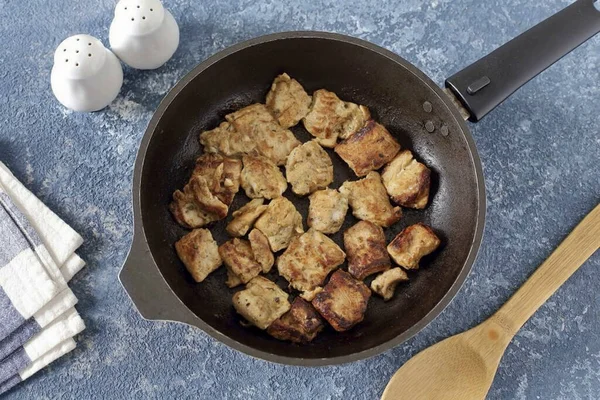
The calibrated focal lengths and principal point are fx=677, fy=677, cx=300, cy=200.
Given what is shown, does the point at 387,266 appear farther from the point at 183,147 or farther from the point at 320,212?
the point at 183,147

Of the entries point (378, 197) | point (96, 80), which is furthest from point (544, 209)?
point (96, 80)

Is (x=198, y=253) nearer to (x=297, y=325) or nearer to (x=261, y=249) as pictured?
(x=261, y=249)

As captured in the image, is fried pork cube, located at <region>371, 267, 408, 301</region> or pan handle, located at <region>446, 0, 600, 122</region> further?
fried pork cube, located at <region>371, 267, 408, 301</region>

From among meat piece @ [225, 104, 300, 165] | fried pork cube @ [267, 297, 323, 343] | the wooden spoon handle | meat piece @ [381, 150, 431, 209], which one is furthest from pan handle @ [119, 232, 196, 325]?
the wooden spoon handle

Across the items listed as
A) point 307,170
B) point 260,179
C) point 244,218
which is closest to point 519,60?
point 307,170

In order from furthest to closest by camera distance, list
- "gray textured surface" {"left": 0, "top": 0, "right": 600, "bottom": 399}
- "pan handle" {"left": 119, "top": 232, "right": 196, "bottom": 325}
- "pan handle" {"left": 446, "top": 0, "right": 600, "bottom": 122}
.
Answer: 1. "gray textured surface" {"left": 0, "top": 0, "right": 600, "bottom": 399}
2. "pan handle" {"left": 446, "top": 0, "right": 600, "bottom": 122}
3. "pan handle" {"left": 119, "top": 232, "right": 196, "bottom": 325}

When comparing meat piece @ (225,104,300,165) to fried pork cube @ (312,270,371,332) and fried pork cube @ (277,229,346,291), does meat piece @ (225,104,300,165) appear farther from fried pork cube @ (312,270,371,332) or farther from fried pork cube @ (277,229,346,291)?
fried pork cube @ (312,270,371,332)

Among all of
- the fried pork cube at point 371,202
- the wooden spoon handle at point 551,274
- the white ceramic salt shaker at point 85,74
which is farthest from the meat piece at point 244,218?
the wooden spoon handle at point 551,274
